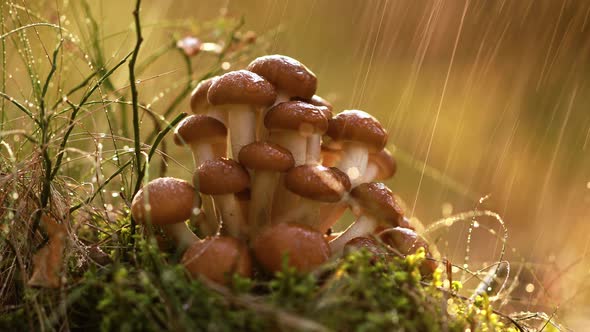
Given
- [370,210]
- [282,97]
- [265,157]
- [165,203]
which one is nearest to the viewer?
[165,203]

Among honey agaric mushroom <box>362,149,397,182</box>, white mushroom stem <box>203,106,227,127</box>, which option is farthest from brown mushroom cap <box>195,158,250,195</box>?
honey agaric mushroom <box>362,149,397,182</box>

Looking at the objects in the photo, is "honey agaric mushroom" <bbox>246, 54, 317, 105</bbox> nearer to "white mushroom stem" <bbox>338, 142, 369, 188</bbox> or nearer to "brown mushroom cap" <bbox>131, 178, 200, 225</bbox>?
"white mushroom stem" <bbox>338, 142, 369, 188</bbox>

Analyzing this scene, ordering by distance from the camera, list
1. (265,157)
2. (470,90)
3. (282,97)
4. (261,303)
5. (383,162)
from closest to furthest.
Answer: (261,303) < (265,157) < (282,97) < (383,162) < (470,90)

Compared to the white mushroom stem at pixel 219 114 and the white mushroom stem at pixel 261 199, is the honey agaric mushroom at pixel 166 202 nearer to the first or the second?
the white mushroom stem at pixel 261 199

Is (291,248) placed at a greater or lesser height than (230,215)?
greater

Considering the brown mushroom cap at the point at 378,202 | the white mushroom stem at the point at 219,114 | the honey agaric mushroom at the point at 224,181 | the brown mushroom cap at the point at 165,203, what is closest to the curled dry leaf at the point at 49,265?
the brown mushroom cap at the point at 165,203

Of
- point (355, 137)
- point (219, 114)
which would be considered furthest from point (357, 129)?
point (219, 114)

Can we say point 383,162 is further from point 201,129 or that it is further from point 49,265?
point 49,265
